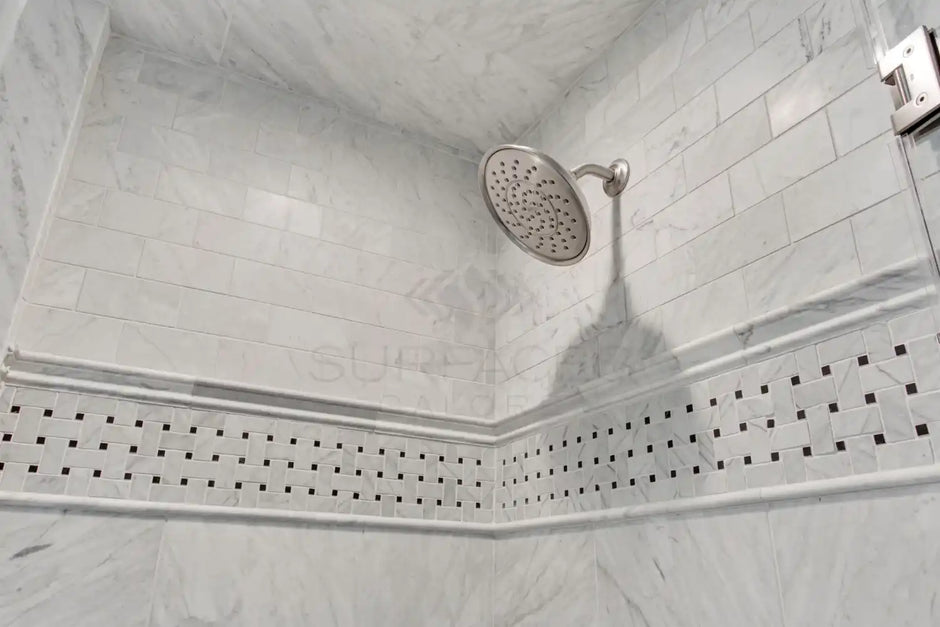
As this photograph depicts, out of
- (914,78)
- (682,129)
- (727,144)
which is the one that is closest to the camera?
(914,78)

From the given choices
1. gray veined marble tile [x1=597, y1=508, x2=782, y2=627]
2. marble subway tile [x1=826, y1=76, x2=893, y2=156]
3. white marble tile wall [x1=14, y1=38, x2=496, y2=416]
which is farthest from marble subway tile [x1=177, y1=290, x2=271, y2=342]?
marble subway tile [x1=826, y1=76, x2=893, y2=156]

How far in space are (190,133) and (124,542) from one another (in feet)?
2.72

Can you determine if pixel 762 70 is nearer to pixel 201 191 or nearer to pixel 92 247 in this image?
pixel 201 191

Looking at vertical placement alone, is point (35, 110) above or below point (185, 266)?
above

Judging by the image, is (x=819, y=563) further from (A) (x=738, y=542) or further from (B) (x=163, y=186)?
(B) (x=163, y=186)

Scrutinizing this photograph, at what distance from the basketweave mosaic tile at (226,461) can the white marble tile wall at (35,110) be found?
0.19 meters

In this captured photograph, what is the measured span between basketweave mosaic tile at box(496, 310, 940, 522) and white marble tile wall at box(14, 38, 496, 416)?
0.42 m

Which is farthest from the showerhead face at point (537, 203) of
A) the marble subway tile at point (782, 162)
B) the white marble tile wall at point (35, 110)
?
the white marble tile wall at point (35, 110)

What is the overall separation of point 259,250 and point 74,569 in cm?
68

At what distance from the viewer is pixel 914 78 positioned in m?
0.59

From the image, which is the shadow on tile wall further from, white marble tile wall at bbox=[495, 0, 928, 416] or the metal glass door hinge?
the metal glass door hinge

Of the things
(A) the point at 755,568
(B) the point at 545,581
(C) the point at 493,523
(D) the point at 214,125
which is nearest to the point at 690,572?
(A) the point at 755,568

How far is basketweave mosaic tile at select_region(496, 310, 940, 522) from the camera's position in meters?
0.77

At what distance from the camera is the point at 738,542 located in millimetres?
918
